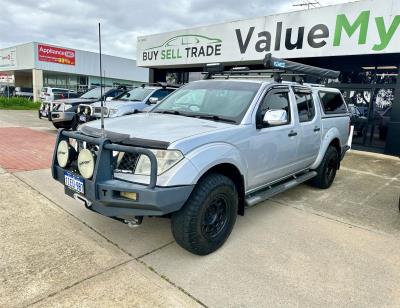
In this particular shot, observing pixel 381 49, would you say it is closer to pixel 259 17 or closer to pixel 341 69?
pixel 341 69

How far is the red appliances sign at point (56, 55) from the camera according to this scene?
3091cm

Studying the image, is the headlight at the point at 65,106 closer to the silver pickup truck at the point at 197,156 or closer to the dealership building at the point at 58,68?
the silver pickup truck at the point at 197,156

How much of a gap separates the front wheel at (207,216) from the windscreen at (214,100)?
840 mm

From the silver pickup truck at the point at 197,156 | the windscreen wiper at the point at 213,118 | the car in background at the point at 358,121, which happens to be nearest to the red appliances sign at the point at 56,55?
the car in background at the point at 358,121

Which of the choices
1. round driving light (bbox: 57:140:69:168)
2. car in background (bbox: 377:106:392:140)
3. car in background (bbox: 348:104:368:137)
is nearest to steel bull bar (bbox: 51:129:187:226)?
round driving light (bbox: 57:140:69:168)

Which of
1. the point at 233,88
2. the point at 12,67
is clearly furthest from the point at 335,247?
the point at 12,67

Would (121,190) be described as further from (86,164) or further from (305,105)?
(305,105)

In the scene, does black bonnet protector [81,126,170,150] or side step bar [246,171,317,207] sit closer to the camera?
→ black bonnet protector [81,126,170,150]

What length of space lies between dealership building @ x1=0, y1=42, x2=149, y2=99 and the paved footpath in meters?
24.9

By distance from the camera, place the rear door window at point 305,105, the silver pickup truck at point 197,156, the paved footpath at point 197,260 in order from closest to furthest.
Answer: the paved footpath at point 197,260, the silver pickup truck at point 197,156, the rear door window at point 305,105

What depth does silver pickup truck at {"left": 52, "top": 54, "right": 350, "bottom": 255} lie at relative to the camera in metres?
2.65

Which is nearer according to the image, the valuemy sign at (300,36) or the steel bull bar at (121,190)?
the steel bull bar at (121,190)

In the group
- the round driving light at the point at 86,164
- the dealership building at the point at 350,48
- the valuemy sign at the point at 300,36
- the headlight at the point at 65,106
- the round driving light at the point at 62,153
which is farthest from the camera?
the headlight at the point at 65,106

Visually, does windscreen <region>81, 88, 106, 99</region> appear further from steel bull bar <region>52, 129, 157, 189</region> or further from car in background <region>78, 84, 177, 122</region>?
steel bull bar <region>52, 129, 157, 189</region>
